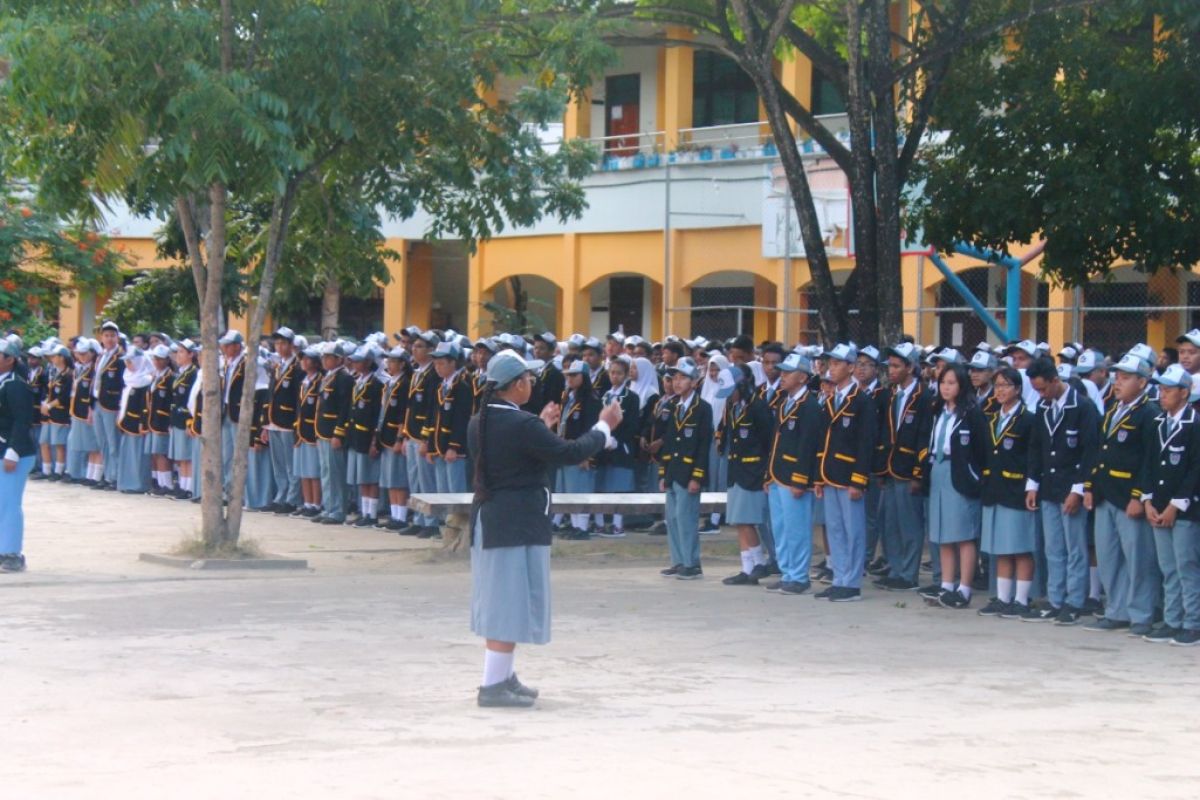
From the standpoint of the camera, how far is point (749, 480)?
14.9 meters

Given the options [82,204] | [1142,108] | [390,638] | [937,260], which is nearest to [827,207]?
[937,260]

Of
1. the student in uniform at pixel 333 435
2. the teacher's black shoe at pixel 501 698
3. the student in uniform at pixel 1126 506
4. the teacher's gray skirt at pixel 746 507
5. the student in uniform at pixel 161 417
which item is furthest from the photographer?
the student in uniform at pixel 161 417

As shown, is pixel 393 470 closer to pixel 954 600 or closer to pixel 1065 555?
pixel 954 600

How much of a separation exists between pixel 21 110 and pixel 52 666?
18.3 ft

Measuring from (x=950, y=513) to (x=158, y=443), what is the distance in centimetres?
1237

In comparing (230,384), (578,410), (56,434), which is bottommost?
(56,434)

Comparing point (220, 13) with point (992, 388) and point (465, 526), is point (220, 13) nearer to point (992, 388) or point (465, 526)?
point (465, 526)

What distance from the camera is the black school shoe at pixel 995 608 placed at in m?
13.3

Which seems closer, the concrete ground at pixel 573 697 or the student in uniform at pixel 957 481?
the concrete ground at pixel 573 697

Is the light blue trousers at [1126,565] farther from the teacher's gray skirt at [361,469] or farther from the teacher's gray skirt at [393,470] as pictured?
the teacher's gray skirt at [361,469]

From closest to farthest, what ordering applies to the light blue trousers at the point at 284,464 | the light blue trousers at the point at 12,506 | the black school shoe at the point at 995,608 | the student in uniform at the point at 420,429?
the black school shoe at the point at 995,608 < the light blue trousers at the point at 12,506 < the student in uniform at the point at 420,429 < the light blue trousers at the point at 284,464

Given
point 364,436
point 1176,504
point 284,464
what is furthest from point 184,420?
point 1176,504

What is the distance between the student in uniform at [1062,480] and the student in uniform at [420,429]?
7.45 m

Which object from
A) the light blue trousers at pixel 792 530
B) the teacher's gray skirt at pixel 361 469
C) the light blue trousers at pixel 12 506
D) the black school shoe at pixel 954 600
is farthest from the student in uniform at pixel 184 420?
the black school shoe at pixel 954 600
